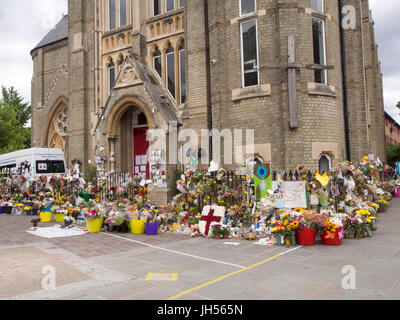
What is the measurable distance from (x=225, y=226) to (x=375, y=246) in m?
3.50

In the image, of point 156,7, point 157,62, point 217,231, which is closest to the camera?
point 217,231

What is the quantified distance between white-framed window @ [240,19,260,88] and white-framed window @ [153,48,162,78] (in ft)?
16.4

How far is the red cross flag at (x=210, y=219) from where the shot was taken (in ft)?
29.3

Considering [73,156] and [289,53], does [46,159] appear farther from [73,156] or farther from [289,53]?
[289,53]

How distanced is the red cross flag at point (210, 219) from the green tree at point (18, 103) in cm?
3702

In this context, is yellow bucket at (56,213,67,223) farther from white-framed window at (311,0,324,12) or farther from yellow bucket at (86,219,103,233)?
white-framed window at (311,0,324,12)

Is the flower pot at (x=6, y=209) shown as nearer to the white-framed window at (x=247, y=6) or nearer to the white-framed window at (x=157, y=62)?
the white-framed window at (x=157, y=62)

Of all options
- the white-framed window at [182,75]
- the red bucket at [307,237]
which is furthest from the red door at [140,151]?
the red bucket at [307,237]

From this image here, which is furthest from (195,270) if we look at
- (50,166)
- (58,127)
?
(58,127)

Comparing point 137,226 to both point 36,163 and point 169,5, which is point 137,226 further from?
point 169,5

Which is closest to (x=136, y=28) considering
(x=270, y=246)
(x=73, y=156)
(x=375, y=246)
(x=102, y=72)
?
(x=102, y=72)

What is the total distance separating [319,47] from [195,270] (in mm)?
12157

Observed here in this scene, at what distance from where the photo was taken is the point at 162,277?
5164 mm

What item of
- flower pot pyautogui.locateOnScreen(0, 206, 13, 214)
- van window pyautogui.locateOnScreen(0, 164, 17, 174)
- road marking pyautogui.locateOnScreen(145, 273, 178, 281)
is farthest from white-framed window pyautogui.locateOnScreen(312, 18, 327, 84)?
van window pyautogui.locateOnScreen(0, 164, 17, 174)
